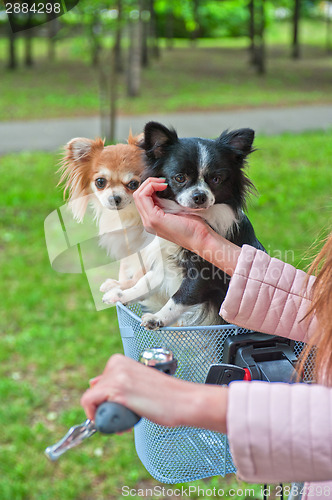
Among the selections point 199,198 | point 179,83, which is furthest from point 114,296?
point 179,83

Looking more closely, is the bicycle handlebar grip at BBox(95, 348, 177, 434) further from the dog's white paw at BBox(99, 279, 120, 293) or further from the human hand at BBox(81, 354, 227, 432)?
the dog's white paw at BBox(99, 279, 120, 293)

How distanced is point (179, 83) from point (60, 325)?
12.9m

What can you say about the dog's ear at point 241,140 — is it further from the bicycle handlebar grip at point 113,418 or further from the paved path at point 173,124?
the paved path at point 173,124

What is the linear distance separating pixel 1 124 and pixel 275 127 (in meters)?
5.47

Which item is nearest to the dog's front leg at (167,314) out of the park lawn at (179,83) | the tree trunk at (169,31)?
the park lawn at (179,83)

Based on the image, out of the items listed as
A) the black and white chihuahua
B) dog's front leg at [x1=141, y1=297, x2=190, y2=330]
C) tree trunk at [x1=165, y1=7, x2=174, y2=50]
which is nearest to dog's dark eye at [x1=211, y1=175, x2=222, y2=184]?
the black and white chihuahua

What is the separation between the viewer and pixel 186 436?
5.08 ft

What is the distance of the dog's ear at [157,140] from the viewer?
1410 mm

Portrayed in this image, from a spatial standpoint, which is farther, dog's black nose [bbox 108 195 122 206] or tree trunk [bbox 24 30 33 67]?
tree trunk [bbox 24 30 33 67]

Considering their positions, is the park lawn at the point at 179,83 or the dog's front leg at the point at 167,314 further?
the park lawn at the point at 179,83

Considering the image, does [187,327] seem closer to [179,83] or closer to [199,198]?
[199,198]

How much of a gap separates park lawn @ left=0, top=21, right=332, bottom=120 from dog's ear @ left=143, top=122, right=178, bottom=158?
23.3 ft

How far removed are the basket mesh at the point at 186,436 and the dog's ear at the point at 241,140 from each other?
47 cm

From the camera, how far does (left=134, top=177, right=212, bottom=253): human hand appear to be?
1.42 meters
